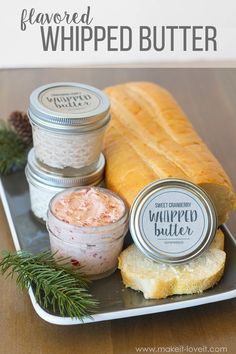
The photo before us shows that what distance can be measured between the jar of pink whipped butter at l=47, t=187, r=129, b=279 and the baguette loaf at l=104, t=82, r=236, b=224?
6 cm

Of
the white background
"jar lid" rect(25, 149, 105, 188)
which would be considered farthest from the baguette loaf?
the white background

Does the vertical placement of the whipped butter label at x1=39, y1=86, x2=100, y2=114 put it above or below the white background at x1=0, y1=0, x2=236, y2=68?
below

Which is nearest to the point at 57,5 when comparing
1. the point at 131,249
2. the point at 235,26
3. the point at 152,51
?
the point at 152,51

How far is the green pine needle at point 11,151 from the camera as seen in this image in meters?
1.28

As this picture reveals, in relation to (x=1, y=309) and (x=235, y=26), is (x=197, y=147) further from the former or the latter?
(x=1, y=309)

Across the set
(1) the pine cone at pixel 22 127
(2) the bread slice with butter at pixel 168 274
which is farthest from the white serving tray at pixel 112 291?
(1) the pine cone at pixel 22 127

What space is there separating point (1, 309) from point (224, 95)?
815 millimetres

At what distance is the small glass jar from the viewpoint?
3.70ft

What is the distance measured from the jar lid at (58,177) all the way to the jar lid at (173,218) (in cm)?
14

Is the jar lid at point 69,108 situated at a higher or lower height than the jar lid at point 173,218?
higher

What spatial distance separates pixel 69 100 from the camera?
1143mm

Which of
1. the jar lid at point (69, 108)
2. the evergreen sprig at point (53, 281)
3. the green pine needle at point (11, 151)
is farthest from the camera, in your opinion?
the green pine needle at point (11, 151)

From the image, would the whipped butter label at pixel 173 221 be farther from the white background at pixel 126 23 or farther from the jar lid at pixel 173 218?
the white background at pixel 126 23

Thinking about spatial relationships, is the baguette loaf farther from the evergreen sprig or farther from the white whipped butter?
the evergreen sprig
